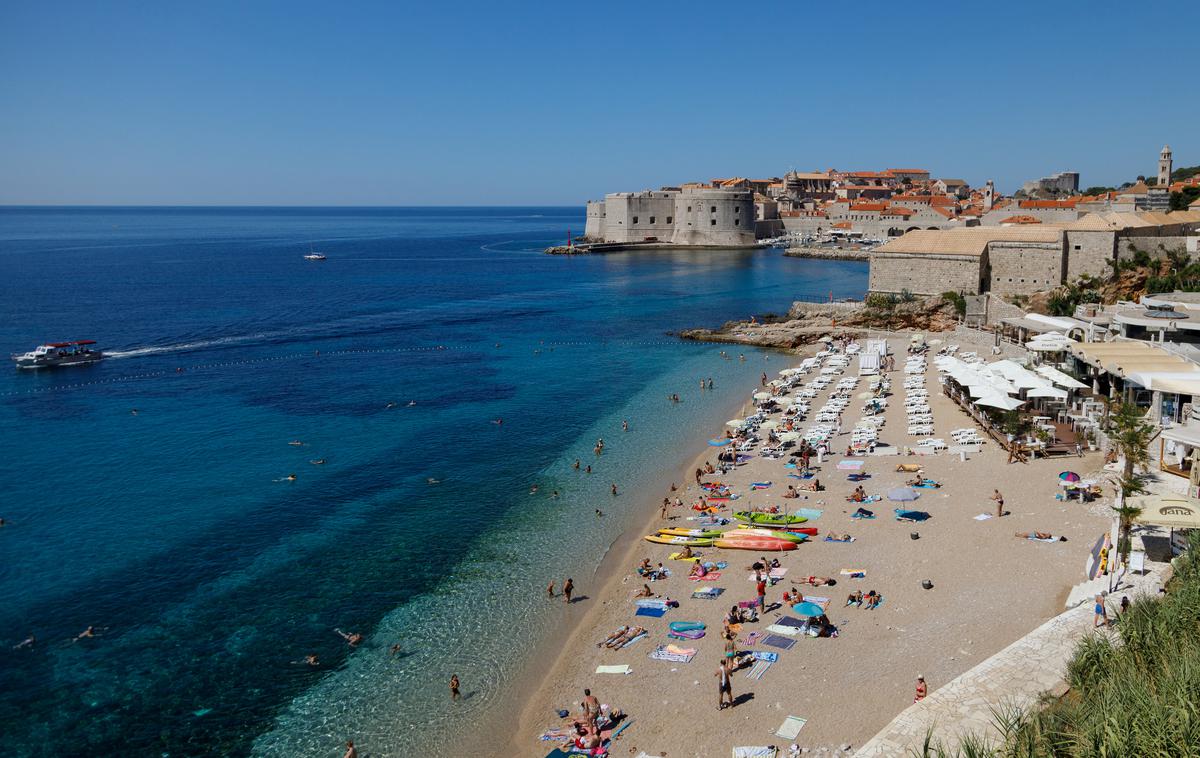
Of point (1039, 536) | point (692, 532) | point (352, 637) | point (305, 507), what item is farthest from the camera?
point (305, 507)

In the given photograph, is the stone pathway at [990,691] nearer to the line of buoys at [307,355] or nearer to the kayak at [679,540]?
the kayak at [679,540]

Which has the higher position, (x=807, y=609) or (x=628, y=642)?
(x=807, y=609)

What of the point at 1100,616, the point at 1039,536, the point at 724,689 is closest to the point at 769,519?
the point at 1039,536

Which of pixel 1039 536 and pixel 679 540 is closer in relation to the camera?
pixel 1039 536

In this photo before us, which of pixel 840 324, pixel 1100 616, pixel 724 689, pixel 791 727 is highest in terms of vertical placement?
pixel 840 324

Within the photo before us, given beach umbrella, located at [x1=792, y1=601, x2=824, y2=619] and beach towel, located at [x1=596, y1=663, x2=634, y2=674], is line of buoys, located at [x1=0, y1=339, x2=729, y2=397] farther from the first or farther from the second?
beach towel, located at [x1=596, y1=663, x2=634, y2=674]

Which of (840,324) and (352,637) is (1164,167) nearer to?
(840,324)

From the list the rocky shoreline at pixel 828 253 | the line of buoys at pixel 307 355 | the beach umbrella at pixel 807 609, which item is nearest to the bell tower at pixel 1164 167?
the rocky shoreline at pixel 828 253

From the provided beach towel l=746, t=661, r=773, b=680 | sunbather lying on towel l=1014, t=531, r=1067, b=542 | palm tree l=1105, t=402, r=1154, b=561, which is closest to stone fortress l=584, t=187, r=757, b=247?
palm tree l=1105, t=402, r=1154, b=561
